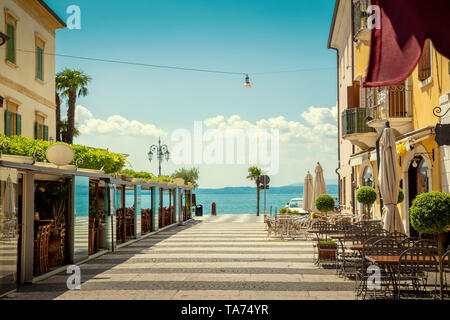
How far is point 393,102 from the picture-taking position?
17000mm

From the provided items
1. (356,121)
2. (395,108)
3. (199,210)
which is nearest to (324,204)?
(395,108)

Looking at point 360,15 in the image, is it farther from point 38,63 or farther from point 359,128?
point 38,63

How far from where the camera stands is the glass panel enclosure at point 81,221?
12102 millimetres

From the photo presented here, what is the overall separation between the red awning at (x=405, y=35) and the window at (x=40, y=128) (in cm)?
2279

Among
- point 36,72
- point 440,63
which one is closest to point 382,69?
point 440,63

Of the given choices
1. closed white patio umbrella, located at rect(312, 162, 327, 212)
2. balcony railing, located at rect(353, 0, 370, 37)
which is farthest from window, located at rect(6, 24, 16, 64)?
balcony railing, located at rect(353, 0, 370, 37)

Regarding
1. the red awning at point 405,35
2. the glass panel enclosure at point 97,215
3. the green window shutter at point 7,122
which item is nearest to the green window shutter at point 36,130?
the green window shutter at point 7,122

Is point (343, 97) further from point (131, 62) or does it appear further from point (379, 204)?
point (131, 62)

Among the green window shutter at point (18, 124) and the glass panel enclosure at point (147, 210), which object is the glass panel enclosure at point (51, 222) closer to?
the glass panel enclosure at point (147, 210)

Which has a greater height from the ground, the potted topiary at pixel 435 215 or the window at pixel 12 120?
the window at pixel 12 120

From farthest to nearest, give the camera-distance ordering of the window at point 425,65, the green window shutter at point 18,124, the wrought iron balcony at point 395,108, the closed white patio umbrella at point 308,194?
the closed white patio umbrella at point 308,194 → the green window shutter at point 18,124 → the wrought iron balcony at point 395,108 → the window at point 425,65

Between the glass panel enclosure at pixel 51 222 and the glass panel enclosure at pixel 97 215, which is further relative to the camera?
the glass panel enclosure at pixel 97 215

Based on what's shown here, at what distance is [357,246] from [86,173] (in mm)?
6989

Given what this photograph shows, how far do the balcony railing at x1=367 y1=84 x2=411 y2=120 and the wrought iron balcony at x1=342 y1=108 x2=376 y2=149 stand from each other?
258 centimetres
